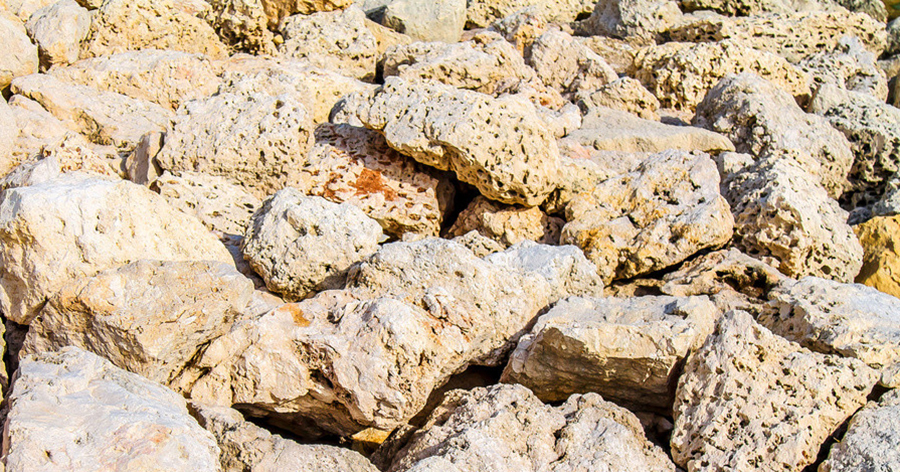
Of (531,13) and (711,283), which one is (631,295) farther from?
(531,13)

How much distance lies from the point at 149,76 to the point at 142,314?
3190 millimetres

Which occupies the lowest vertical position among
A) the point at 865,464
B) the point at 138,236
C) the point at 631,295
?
the point at 631,295

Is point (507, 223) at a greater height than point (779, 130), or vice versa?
point (779, 130)

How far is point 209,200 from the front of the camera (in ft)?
15.2

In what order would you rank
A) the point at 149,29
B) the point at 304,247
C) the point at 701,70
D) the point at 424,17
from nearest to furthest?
the point at 304,247 < the point at 149,29 < the point at 701,70 < the point at 424,17

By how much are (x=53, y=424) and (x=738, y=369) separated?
8.79 feet

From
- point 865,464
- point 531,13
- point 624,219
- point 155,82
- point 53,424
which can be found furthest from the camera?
point 531,13

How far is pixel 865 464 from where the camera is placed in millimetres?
2900

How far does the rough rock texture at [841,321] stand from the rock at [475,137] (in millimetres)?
Result: 1554

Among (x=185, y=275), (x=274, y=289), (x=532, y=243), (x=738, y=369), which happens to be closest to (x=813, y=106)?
(x=532, y=243)

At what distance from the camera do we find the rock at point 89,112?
5336mm

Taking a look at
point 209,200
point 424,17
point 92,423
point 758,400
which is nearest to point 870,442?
point 758,400

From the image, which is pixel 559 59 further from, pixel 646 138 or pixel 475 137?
pixel 475 137

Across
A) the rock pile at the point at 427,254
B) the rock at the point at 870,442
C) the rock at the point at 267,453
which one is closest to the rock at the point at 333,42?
the rock pile at the point at 427,254
